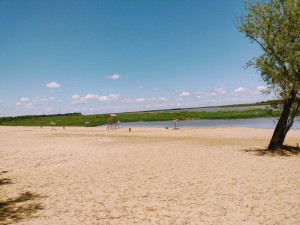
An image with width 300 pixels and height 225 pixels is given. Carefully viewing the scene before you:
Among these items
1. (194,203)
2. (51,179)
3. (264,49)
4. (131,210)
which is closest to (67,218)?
(131,210)

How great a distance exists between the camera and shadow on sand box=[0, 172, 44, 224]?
12.1m

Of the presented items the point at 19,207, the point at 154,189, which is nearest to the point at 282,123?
the point at 154,189

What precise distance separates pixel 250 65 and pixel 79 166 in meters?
17.0

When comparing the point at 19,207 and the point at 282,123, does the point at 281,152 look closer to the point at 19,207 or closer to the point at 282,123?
the point at 282,123

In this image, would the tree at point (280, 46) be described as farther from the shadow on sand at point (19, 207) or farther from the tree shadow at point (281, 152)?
the shadow on sand at point (19, 207)

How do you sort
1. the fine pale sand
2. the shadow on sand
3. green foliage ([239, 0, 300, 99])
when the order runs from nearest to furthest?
the fine pale sand → the shadow on sand → green foliage ([239, 0, 300, 99])

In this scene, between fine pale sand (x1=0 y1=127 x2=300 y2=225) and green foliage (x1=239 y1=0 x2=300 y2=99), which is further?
green foliage (x1=239 y1=0 x2=300 y2=99)

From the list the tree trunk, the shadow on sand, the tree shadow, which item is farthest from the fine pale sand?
the tree trunk

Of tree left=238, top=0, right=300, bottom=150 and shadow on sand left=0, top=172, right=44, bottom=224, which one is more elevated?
tree left=238, top=0, right=300, bottom=150

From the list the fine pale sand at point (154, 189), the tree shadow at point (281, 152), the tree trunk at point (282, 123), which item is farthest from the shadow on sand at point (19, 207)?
the tree trunk at point (282, 123)

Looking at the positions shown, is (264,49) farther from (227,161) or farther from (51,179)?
(51,179)

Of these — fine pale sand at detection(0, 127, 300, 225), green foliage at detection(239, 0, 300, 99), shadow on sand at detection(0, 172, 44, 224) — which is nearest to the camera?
fine pale sand at detection(0, 127, 300, 225)

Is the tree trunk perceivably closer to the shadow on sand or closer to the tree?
the tree

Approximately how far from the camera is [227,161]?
22531mm
